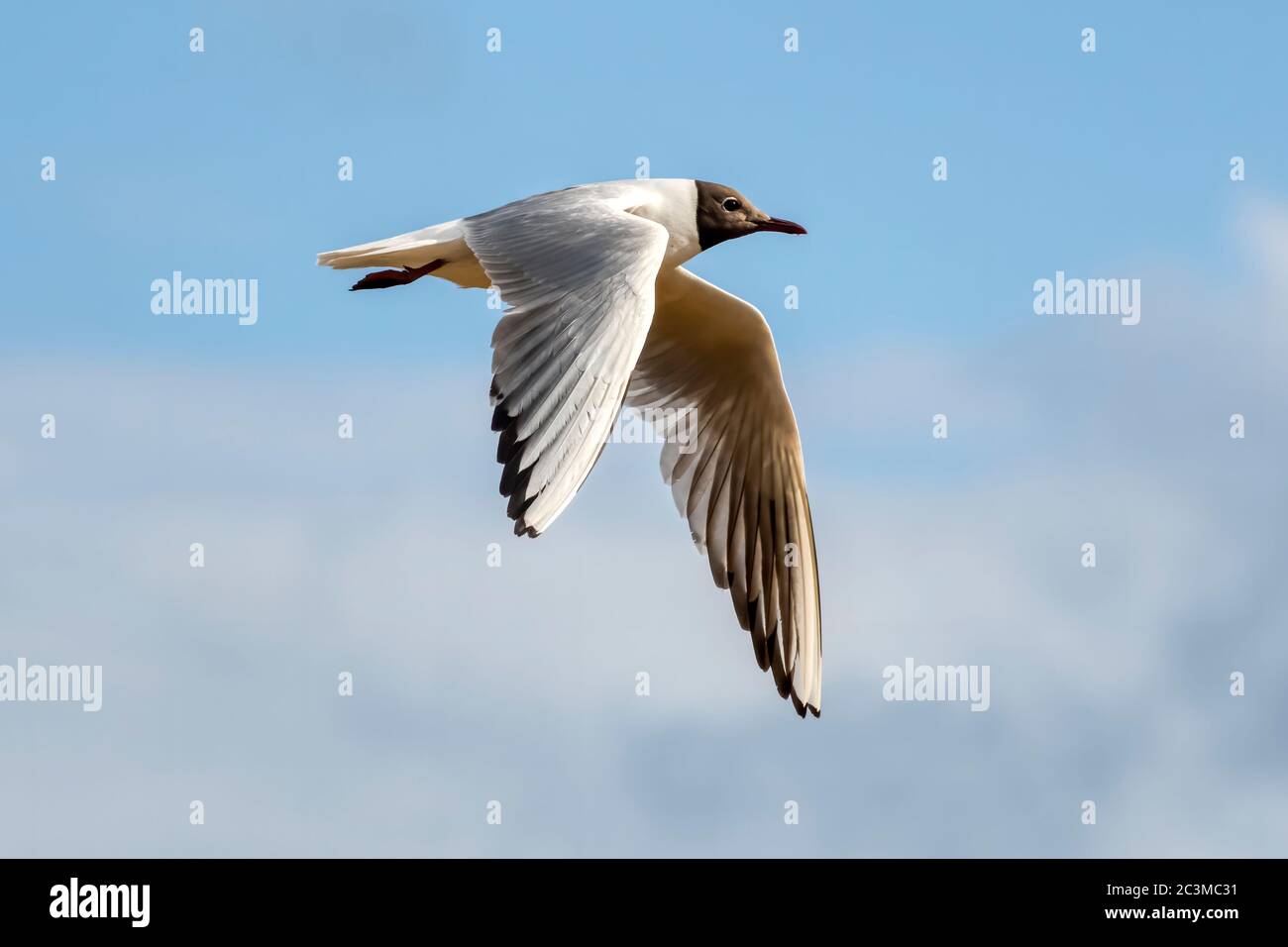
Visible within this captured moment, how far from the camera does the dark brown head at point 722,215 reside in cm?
813

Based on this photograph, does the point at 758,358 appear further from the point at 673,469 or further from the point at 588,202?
the point at 588,202

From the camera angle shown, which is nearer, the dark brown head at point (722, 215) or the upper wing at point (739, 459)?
the dark brown head at point (722, 215)

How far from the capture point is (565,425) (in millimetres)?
5562

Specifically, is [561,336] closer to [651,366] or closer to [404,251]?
[404,251]

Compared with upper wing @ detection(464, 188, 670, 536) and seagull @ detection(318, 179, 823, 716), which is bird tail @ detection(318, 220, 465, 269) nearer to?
seagull @ detection(318, 179, 823, 716)

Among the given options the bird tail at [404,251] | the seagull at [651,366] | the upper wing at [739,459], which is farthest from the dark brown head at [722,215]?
the bird tail at [404,251]

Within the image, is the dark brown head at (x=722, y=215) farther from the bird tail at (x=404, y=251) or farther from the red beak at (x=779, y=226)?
the bird tail at (x=404, y=251)

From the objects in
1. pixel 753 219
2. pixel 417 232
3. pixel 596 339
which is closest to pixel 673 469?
pixel 753 219

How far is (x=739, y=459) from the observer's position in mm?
8633

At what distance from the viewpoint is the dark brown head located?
8.13m

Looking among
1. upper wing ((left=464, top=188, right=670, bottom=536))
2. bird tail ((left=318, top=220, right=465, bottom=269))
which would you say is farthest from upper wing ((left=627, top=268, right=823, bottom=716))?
upper wing ((left=464, top=188, right=670, bottom=536))

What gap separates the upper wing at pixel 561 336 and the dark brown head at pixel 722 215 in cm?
129

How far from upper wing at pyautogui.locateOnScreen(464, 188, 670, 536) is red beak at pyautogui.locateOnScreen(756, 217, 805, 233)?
175 centimetres

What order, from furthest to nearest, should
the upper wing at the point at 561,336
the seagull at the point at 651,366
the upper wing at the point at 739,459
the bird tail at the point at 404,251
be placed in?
the upper wing at the point at 739,459 → the bird tail at the point at 404,251 → the seagull at the point at 651,366 → the upper wing at the point at 561,336
